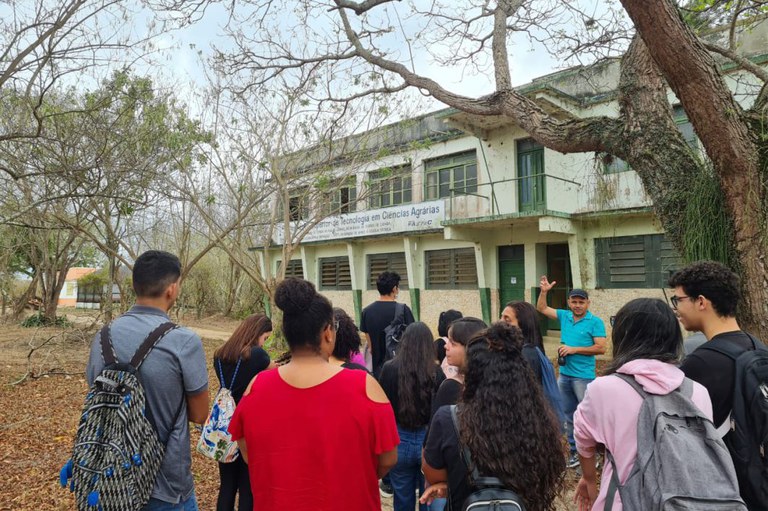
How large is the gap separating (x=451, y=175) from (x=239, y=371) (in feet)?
43.2

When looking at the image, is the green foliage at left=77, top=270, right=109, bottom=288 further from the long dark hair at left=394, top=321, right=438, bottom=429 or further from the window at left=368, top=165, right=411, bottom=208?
the long dark hair at left=394, top=321, right=438, bottom=429

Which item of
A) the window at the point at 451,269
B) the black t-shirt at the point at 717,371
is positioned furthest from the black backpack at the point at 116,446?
the window at the point at 451,269

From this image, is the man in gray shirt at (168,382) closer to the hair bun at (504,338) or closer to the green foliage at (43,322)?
the hair bun at (504,338)

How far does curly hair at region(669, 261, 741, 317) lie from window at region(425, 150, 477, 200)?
1224 centimetres

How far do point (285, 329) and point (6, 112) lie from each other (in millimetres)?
9715

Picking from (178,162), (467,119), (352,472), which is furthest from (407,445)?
(467,119)

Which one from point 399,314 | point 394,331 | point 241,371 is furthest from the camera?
point 399,314

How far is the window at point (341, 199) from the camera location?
49.3ft

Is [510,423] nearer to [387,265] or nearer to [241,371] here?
[241,371]

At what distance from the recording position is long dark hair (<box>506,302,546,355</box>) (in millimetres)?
3879

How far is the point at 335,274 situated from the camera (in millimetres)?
19672

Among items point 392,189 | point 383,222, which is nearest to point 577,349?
point 383,222

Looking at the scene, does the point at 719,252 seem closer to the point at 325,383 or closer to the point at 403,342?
the point at 403,342

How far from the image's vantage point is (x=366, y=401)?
196 cm
